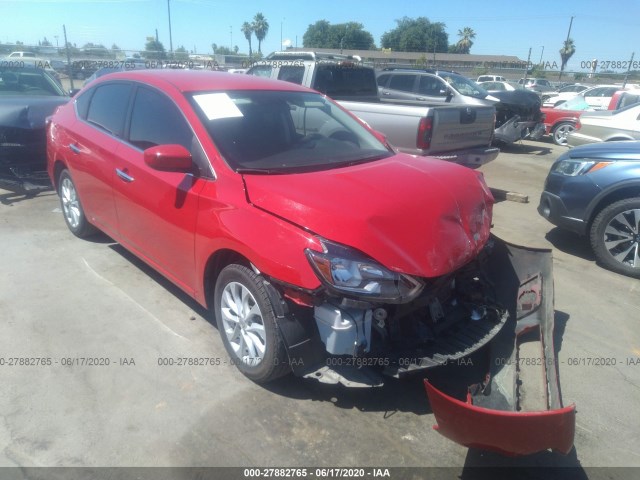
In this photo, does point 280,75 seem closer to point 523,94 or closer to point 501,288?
point 501,288

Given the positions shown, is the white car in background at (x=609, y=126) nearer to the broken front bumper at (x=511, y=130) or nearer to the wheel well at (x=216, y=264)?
the broken front bumper at (x=511, y=130)

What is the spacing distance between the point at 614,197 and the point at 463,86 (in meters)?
9.14

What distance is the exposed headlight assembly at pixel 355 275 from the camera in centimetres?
245

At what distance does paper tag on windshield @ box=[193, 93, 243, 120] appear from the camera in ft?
11.1

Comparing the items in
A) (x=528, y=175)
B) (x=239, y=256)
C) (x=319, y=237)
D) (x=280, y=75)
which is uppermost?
(x=280, y=75)

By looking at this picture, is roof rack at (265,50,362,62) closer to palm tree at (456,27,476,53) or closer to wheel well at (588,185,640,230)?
wheel well at (588,185,640,230)

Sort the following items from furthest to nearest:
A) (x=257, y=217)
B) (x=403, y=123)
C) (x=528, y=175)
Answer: (x=528, y=175) < (x=403, y=123) < (x=257, y=217)

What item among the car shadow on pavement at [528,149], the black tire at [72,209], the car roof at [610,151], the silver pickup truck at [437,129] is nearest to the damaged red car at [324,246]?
the black tire at [72,209]

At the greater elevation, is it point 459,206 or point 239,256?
point 459,206

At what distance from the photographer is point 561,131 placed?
14.5 metres

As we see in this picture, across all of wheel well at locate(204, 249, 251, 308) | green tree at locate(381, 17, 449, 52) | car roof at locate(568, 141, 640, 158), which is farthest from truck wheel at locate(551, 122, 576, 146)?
green tree at locate(381, 17, 449, 52)

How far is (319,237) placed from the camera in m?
2.51

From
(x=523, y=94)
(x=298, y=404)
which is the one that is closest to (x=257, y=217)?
(x=298, y=404)

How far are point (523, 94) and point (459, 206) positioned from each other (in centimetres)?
1152
